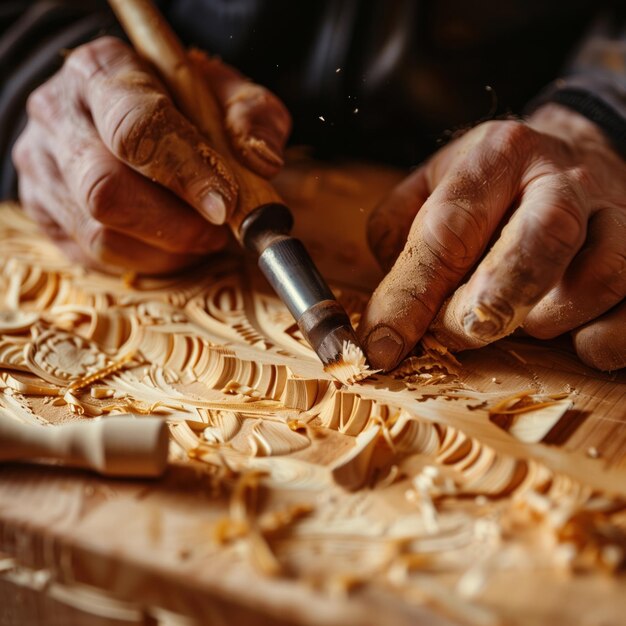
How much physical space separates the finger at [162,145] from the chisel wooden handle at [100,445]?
1.65 feet

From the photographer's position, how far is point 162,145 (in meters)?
1.21

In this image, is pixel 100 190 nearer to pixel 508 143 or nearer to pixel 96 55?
pixel 96 55

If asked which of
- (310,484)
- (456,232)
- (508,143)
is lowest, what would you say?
(310,484)

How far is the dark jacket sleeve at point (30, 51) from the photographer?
181cm

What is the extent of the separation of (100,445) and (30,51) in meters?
1.46

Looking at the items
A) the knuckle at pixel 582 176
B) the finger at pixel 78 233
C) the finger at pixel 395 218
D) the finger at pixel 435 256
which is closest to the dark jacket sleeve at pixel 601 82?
the knuckle at pixel 582 176

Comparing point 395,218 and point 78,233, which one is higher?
point 395,218

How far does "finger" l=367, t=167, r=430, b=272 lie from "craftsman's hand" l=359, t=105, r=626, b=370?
0.54 ft

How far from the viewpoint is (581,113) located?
63.4 inches

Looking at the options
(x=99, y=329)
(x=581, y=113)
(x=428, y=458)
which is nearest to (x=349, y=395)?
(x=428, y=458)

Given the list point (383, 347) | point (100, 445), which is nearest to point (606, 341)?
point (383, 347)

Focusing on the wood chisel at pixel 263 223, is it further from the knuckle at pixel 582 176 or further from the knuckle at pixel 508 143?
the knuckle at pixel 582 176

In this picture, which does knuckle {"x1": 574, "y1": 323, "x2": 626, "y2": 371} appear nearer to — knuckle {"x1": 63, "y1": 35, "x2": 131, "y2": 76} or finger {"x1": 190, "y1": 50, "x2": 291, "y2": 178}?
finger {"x1": 190, "y1": 50, "x2": 291, "y2": 178}

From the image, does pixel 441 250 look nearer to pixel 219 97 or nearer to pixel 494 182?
pixel 494 182
